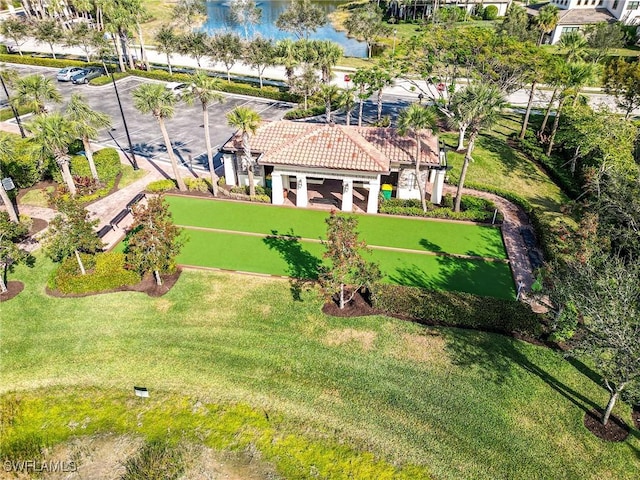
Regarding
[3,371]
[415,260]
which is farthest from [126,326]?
[415,260]

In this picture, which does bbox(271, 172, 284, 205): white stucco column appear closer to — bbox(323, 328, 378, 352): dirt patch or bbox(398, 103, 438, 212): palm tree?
bbox(398, 103, 438, 212): palm tree

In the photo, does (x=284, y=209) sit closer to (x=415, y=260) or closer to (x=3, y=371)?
(x=415, y=260)

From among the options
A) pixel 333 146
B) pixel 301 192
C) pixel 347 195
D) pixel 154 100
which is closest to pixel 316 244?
pixel 347 195

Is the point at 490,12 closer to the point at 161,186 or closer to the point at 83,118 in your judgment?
the point at 161,186

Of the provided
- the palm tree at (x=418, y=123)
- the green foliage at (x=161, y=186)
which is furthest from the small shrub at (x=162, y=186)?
the palm tree at (x=418, y=123)

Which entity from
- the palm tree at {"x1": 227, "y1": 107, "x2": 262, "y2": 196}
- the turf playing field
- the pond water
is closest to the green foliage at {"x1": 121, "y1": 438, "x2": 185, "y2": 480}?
the turf playing field

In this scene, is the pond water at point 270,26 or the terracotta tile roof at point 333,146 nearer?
the terracotta tile roof at point 333,146

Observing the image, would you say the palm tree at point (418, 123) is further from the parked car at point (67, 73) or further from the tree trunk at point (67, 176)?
the parked car at point (67, 73)
